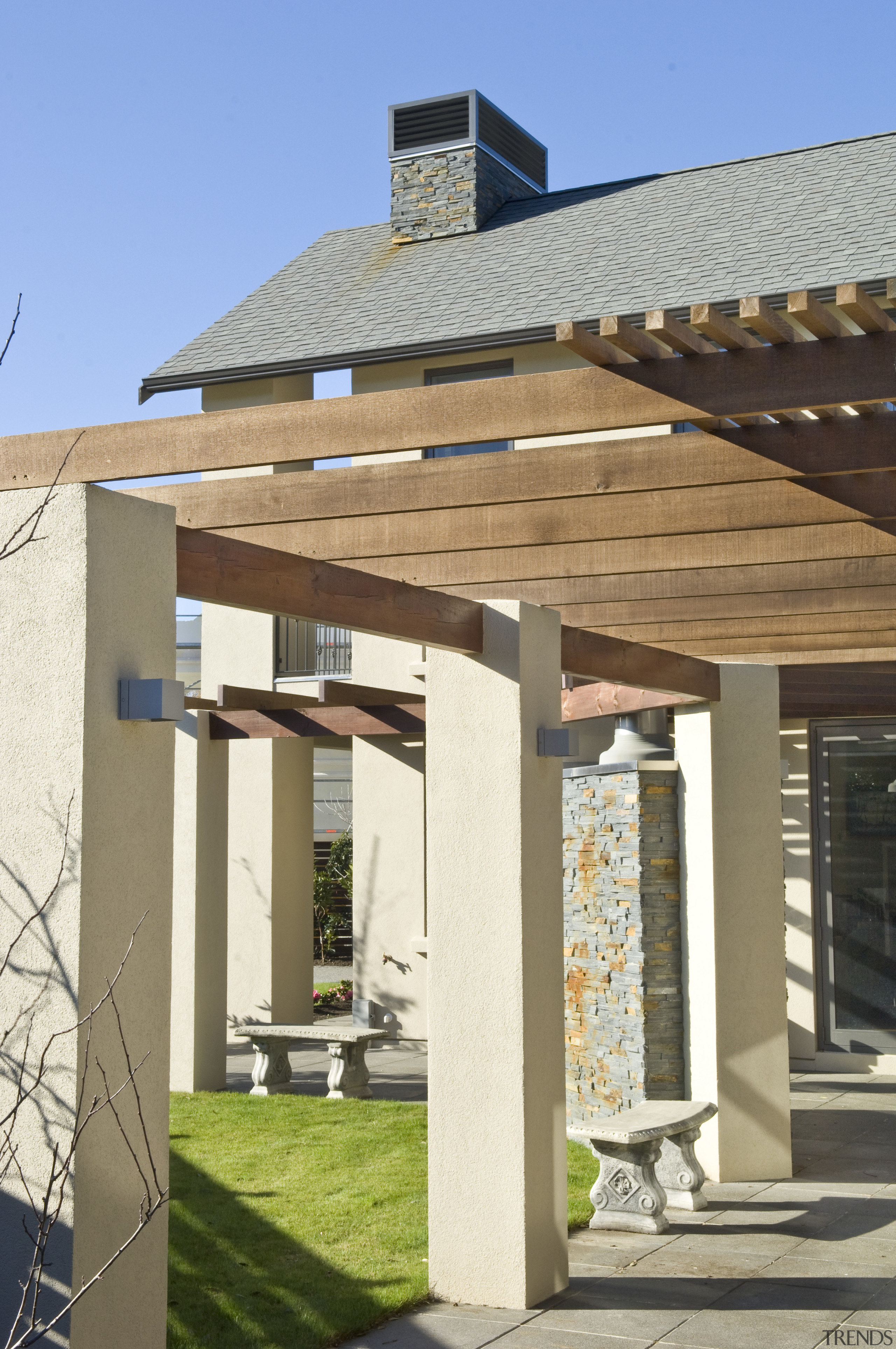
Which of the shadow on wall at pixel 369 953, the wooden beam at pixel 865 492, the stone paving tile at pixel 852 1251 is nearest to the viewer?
the wooden beam at pixel 865 492

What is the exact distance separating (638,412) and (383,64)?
7.81m

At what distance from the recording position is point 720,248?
12852 millimetres

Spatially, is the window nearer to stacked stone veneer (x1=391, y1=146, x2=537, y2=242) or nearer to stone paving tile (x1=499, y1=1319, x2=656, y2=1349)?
stacked stone veneer (x1=391, y1=146, x2=537, y2=242)

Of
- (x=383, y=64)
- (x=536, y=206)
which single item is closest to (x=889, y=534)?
(x=383, y=64)

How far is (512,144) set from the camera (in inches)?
659

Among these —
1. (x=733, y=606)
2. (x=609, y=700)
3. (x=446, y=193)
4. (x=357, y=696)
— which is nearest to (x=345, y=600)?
(x=733, y=606)

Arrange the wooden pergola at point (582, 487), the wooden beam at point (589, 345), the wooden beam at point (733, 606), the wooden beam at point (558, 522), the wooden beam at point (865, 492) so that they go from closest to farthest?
the wooden beam at point (589, 345), the wooden pergola at point (582, 487), the wooden beam at point (865, 492), the wooden beam at point (558, 522), the wooden beam at point (733, 606)

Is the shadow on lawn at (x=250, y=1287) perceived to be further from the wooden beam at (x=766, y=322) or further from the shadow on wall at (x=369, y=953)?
the shadow on wall at (x=369, y=953)

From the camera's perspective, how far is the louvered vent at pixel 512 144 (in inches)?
633

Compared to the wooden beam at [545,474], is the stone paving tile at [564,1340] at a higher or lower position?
lower

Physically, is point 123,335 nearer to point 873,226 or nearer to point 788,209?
point 873,226

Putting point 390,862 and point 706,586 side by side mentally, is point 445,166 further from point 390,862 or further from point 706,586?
point 706,586

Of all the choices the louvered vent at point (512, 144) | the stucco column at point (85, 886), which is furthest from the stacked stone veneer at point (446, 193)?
the stucco column at point (85, 886)

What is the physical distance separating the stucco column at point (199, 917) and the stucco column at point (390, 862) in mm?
2667
